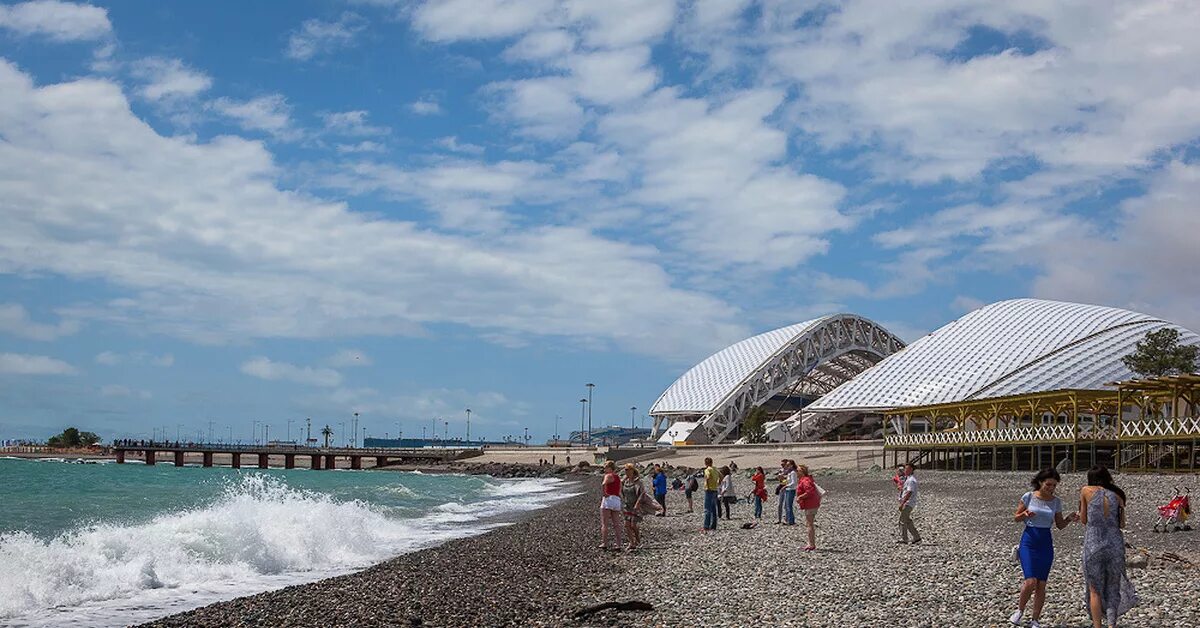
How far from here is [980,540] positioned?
57.2 ft

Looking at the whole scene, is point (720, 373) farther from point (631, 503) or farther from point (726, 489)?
point (631, 503)

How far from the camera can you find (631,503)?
1912 cm

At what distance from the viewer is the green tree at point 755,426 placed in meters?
88.5

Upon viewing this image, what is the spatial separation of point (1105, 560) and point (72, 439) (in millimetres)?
179396

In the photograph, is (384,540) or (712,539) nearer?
(712,539)

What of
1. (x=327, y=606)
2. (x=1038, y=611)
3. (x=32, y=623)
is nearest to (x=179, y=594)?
(x=32, y=623)

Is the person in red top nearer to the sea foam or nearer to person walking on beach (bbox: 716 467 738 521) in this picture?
person walking on beach (bbox: 716 467 738 521)

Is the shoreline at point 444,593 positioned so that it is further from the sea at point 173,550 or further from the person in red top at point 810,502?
the person in red top at point 810,502

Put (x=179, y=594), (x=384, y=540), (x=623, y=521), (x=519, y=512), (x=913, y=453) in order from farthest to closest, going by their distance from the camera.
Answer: (x=913, y=453) < (x=519, y=512) < (x=384, y=540) < (x=623, y=521) < (x=179, y=594)

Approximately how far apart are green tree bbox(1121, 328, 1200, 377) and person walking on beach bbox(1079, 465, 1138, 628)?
6579 centimetres

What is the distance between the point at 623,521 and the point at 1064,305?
85.1 metres

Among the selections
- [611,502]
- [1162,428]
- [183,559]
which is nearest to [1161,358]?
[1162,428]

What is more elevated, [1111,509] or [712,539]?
[1111,509]

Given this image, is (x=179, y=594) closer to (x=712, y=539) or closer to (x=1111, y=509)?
(x=712, y=539)
